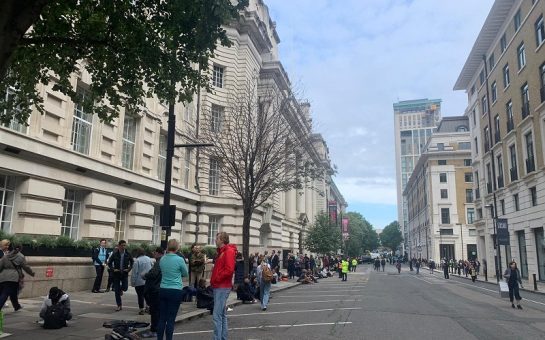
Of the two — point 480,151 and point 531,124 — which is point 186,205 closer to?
point 531,124

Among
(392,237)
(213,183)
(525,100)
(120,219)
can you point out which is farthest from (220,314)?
(392,237)

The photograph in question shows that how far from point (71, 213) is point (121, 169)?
3057mm

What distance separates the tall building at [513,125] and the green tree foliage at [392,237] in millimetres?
98320

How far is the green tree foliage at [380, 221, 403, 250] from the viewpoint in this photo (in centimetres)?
14325

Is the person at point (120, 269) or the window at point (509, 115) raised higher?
the window at point (509, 115)

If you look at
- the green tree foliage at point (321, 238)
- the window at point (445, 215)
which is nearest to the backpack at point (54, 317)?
the green tree foliage at point (321, 238)

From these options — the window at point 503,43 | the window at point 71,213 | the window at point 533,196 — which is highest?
the window at point 503,43

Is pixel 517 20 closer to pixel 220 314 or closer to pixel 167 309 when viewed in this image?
pixel 220 314

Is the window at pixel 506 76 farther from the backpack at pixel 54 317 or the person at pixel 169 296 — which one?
the backpack at pixel 54 317

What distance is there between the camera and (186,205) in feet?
90.8

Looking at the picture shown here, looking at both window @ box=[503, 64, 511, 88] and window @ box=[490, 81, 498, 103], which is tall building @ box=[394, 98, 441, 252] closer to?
window @ box=[490, 81, 498, 103]

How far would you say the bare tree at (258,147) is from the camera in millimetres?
20906

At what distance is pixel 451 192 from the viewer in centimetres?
8069

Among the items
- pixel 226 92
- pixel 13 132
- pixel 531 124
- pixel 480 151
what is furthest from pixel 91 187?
pixel 480 151
